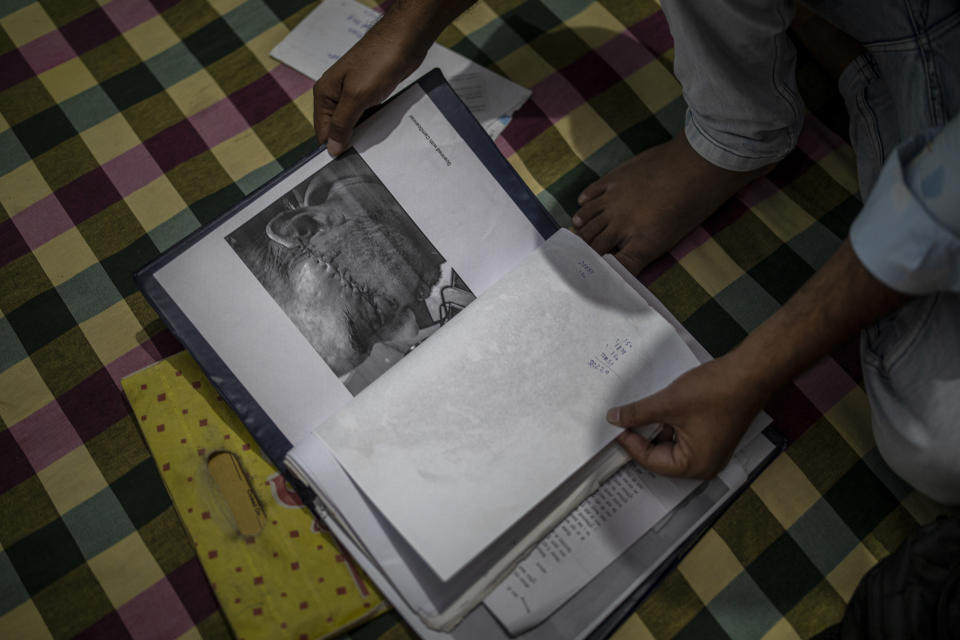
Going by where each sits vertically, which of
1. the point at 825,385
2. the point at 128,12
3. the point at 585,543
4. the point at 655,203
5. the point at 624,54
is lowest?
the point at 825,385

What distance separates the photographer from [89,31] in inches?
36.1

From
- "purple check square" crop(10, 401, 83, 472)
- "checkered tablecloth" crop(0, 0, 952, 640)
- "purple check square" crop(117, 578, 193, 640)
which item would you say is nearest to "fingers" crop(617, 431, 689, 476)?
"checkered tablecloth" crop(0, 0, 952, 640)

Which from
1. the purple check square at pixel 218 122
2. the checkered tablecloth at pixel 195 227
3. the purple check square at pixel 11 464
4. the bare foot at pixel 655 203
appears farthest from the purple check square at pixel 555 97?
the purple check square at pixel 11 464

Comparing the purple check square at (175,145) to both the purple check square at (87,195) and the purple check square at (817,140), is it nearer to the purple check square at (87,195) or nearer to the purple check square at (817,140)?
the purple check square at (87,195)

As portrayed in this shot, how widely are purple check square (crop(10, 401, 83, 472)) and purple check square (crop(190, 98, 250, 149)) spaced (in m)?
0.36

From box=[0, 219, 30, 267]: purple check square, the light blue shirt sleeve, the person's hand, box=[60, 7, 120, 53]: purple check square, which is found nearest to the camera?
the light blue shirt sleeve

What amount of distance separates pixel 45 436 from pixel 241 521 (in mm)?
241

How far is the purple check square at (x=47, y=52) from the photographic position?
90 cm

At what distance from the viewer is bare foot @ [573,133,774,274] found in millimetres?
794

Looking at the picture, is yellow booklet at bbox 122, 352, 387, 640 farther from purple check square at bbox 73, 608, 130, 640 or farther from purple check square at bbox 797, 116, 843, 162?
purple check square at bbox 797, 116, 843, 162

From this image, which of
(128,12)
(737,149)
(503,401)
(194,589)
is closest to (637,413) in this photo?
(503,401)

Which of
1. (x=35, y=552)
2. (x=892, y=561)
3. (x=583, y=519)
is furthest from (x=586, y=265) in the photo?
(x=35, y=552)

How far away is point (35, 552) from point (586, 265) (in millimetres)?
607

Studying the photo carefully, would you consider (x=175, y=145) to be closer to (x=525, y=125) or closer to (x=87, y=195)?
(x=87, y=195)
